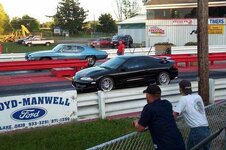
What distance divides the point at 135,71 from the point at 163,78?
173cm

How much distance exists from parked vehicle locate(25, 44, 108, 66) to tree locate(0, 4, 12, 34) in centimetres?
9535

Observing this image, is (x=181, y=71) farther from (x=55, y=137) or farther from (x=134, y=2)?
(x=134, y=2)

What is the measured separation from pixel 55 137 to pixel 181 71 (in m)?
16.8

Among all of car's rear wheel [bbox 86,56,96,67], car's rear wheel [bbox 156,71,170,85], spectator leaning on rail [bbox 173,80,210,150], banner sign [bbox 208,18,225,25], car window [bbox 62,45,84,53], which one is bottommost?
car's rear wheel [bbox 156,71,170,85]

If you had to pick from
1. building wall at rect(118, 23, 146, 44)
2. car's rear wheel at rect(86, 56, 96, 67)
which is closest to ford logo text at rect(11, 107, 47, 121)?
car's rear wheel at rect(86, 56, 96, 67)

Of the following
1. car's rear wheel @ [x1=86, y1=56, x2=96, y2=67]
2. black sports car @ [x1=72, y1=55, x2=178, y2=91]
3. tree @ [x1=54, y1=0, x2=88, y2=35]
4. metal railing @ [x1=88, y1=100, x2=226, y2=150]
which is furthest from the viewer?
tree @ [x1=54, y1=0, x2=88, y2=35]

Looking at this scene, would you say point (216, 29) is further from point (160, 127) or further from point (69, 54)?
point (160, 127)

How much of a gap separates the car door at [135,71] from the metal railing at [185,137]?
830cm

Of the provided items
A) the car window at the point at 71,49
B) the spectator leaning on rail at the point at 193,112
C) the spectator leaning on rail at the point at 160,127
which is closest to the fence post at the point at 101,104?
the spectator leaning on rail at the point at 193,112

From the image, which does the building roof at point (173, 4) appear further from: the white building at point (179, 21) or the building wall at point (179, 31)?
the building wall at point (179, 31)

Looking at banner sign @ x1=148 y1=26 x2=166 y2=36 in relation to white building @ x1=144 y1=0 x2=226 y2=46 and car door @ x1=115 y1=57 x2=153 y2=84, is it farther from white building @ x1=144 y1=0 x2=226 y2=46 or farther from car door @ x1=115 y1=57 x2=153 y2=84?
car door @ x1=115 y1=57 x2=153 y2=84

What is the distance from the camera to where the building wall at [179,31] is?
45938mm

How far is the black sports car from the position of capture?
54.6 feet

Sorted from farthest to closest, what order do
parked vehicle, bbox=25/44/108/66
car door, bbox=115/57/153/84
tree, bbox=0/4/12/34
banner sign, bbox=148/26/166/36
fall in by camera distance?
tree, bbox=0/4/12/34 < banner sign, bbox=148/26/166/36 < parked vehicle, bbox=25/44/108/66 < car door, bbox=115/57/153/84
